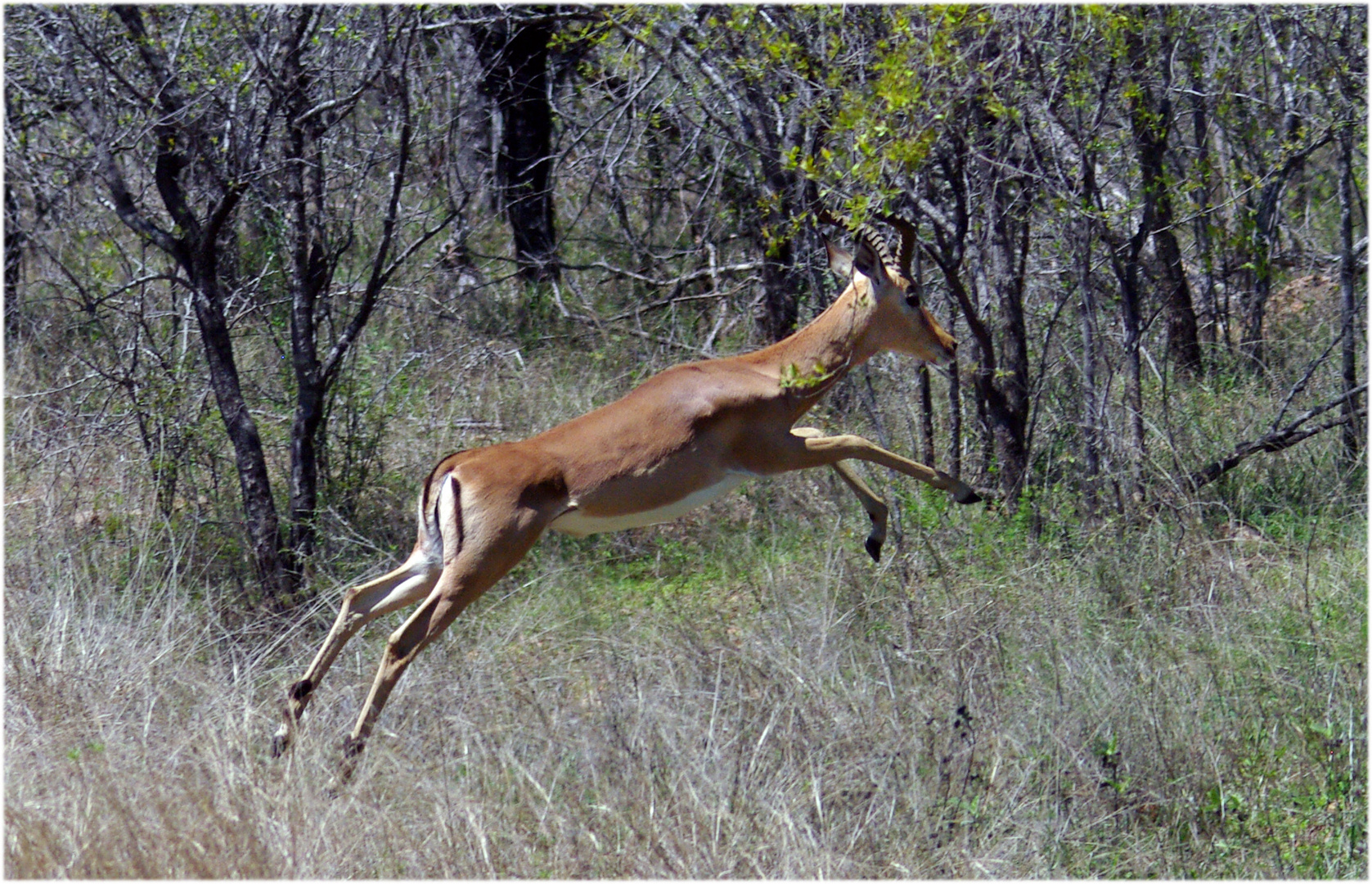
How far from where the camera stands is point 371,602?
5.77 meters

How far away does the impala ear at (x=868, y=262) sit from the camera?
20.6 ft

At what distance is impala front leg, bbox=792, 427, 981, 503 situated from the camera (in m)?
5.94

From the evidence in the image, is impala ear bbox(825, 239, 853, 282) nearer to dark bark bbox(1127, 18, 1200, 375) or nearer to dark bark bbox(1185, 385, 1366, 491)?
dark bark bbox(1127, 18, 1200, 375)

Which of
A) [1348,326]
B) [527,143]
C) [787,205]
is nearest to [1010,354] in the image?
[787,205]

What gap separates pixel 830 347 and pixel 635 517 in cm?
124

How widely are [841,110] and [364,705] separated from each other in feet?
9.84

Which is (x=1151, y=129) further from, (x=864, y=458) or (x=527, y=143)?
(x=527, y=143)

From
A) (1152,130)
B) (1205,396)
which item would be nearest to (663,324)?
(1205,396)

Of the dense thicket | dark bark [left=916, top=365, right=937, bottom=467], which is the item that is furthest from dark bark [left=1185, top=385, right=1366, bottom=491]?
dark bark [left=916, top=365, right=937, bottom=467]

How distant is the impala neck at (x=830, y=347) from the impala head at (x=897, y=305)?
4 cm

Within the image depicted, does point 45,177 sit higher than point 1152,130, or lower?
higher

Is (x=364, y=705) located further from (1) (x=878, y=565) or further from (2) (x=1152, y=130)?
(2) (x=1152, y=130)

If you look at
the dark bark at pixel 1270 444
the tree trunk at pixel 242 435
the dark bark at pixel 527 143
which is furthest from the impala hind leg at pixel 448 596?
the dark bark at pixel 527 143

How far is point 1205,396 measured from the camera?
321 inches
